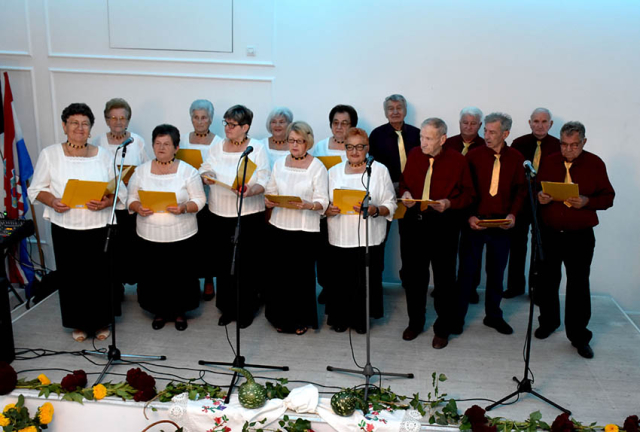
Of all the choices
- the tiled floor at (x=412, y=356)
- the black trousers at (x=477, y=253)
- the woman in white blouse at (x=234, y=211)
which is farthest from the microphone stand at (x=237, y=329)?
the black trousers at (x=477, y=253)

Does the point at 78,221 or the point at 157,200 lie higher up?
the point at 157,200

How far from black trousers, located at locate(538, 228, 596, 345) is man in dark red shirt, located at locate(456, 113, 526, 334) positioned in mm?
309

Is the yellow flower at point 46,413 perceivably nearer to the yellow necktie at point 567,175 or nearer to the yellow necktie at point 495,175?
the yellow necktie at point 495,175

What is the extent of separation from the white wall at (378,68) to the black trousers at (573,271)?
4.86 feet

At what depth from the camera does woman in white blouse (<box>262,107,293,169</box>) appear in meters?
4.96

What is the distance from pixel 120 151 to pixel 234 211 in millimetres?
Answer: 1112

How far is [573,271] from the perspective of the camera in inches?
173

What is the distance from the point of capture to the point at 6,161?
5.62 m

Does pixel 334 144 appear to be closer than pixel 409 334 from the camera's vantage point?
No

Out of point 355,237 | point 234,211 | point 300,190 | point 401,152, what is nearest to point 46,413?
point 234,211

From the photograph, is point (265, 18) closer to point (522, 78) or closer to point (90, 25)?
point (90, 25)

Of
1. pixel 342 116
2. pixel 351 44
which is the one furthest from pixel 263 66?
pixel 342 116

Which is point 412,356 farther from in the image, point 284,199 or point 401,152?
point 401,152

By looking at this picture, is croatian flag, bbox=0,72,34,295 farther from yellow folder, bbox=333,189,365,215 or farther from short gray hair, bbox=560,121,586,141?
short gray hair, bbox=560,121,586,141
